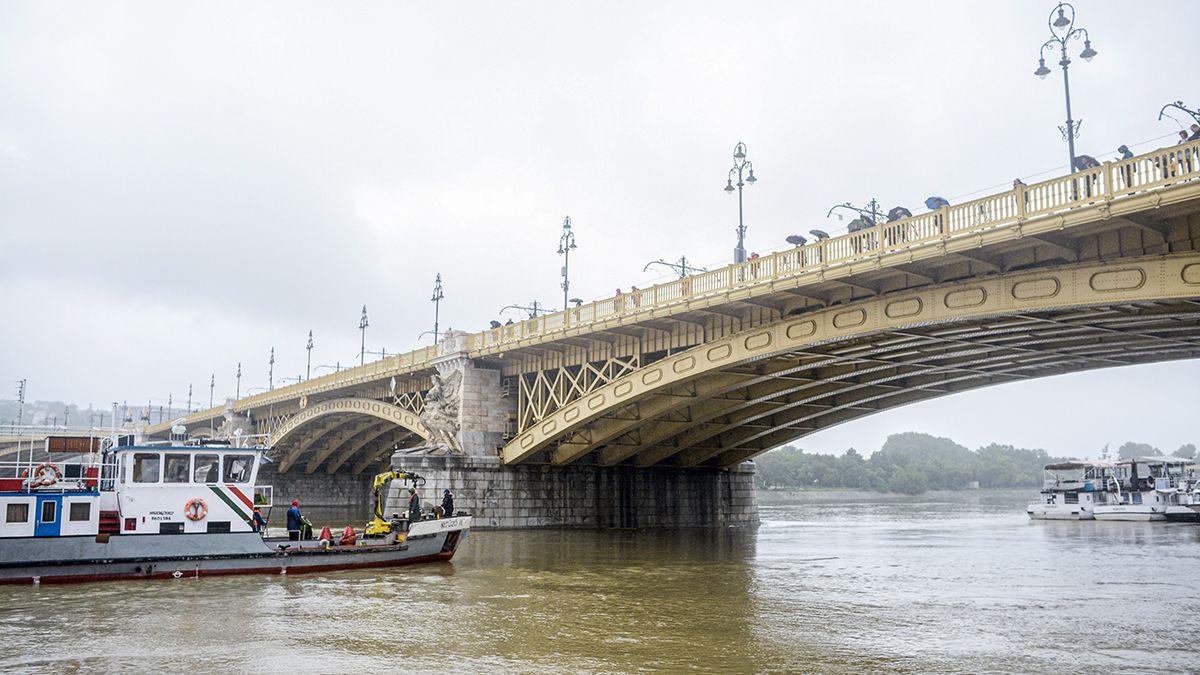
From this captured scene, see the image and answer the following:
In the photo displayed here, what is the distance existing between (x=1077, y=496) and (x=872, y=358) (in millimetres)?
33745

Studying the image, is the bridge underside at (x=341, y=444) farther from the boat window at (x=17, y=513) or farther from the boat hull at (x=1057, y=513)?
the boat hull at (x=1057, y=513)

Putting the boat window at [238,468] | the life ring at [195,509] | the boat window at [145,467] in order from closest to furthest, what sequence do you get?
the boat window at [145,467]
the life ring at [195,509]
the boat window at [238,468]

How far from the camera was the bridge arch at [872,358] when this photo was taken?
2300cm

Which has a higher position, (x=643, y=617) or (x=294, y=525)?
(x=294, y=525)

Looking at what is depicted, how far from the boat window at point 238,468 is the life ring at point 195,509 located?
841 millimetres

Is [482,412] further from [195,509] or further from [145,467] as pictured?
[145,467]

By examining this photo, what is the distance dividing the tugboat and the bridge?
1338 cm

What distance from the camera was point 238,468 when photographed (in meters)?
24.6

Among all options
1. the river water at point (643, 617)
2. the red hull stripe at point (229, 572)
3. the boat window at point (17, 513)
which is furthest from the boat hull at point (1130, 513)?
the boat window at point (17, 513)

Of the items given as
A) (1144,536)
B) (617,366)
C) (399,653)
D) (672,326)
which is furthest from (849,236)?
(1144,536)

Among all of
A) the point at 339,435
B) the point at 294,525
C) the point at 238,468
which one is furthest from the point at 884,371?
the point at 339,435

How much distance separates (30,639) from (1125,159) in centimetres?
2234

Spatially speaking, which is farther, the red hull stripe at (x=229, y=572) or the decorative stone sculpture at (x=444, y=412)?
the decorative stone sculpture at (x=444, y=412)

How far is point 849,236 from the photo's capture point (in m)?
26.2
